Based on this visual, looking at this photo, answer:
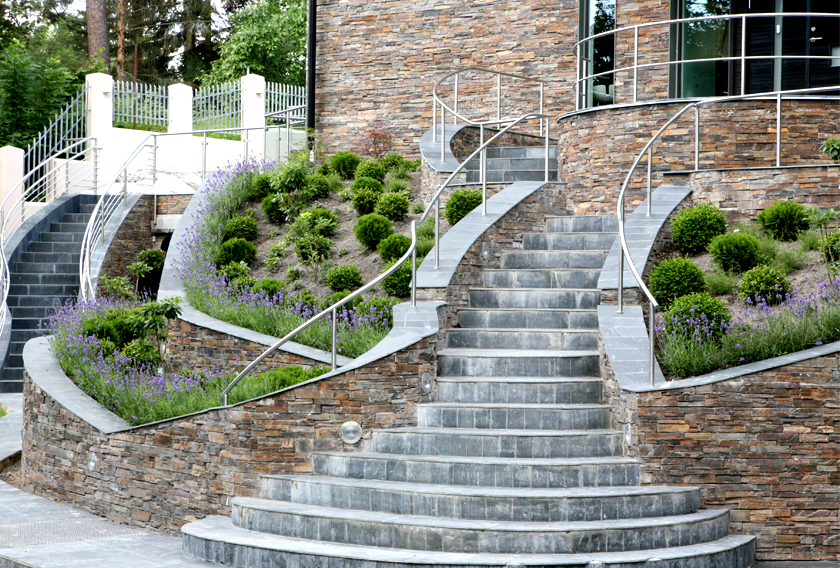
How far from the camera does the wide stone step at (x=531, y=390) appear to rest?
8125mm

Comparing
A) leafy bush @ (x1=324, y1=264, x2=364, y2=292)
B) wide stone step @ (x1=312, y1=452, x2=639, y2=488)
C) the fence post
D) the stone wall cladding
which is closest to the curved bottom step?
the stone wall cladding

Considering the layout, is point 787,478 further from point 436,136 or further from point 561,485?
point 436,136

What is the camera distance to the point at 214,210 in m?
13.9

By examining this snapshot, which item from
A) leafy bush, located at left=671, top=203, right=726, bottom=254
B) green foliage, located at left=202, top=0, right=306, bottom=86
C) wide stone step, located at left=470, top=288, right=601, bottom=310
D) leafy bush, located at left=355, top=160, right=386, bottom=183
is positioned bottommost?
wide stone step, located at left=470, top=288, right=601, bottom=310

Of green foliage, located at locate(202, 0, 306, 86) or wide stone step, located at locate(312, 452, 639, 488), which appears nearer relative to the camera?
wide stone step, located at locate(312, 452, 639, 488)

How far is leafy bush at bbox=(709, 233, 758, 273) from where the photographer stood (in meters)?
9.45

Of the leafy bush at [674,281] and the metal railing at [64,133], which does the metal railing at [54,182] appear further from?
the leafy bush at [674,281]

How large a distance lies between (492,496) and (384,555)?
91 centimetres

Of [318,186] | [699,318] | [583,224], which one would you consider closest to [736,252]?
[699,318]

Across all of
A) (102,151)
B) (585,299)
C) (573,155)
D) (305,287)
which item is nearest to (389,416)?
(585,299)

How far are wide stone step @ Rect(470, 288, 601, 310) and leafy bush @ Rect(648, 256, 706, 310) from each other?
72 cm

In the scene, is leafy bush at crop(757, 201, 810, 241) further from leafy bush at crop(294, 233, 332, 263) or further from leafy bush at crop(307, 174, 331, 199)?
leafy bush at crop(307, 174, 331, 199)

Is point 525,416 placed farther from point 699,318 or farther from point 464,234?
point 464,234

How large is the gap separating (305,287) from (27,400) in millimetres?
3583
